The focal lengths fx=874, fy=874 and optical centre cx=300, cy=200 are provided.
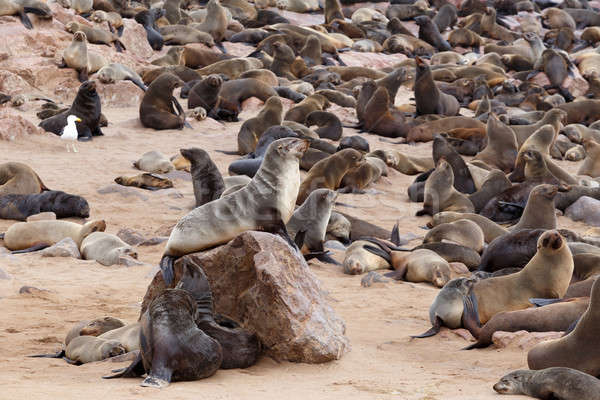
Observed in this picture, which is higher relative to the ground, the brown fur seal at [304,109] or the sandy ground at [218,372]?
the sandy ground at [218,372]

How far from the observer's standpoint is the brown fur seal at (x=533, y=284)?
230 inches

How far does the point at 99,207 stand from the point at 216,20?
12.5 metres

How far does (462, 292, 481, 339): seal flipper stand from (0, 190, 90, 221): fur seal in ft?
15.2

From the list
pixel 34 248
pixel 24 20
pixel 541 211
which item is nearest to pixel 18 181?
pixel 34 248

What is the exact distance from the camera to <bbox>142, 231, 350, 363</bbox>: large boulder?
464 cm

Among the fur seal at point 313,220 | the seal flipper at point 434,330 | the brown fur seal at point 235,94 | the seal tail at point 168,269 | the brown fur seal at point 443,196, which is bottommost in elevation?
the brown fur seal at point 235,94

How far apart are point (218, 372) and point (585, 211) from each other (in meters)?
7.14

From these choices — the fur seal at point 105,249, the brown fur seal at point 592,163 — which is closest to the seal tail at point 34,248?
the fur seal at point 105,249

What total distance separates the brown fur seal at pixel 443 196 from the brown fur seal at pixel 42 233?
398 centimetres

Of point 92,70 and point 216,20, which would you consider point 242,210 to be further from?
point 216,20

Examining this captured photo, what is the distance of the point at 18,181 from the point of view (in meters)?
9.27

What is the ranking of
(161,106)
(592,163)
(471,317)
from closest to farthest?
(471,317) → (592,163) → (161,106)

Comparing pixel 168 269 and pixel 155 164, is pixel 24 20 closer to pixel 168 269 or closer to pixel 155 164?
pixel 155 164

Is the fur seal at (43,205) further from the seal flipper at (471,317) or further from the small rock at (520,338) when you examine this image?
the small rock at (520,338)
